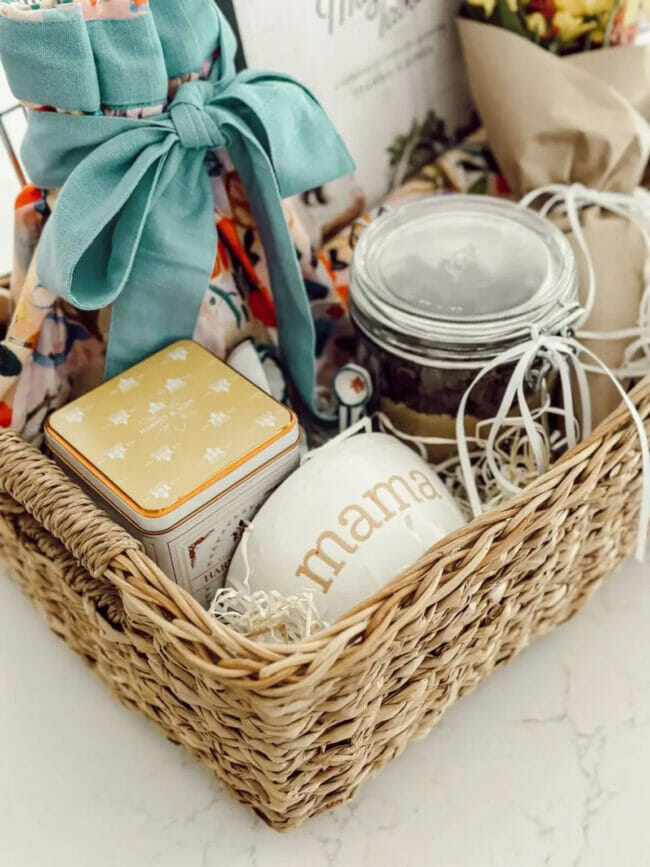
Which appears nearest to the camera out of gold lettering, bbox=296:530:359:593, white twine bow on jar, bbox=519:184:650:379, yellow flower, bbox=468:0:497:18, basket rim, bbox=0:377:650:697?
basket rim, bbox=0:377:650:697

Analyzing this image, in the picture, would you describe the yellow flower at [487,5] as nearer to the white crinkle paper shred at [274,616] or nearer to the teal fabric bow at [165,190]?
the teal fabric bow at [165,190]

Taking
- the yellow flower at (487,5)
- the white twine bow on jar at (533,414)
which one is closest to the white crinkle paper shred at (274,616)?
the white twine bow on jar at (533,414)

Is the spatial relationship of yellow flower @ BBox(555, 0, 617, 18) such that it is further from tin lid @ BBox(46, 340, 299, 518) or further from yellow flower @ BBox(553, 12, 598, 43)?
tin lid @ BBox(46, 340, 299, 518)

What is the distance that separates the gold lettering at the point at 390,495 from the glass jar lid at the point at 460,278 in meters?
0.11

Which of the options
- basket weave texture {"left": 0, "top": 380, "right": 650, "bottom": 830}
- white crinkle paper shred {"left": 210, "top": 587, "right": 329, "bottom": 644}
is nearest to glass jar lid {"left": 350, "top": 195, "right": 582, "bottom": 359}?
basket weave texture {"left": 0, "top": 380, "right": 650, "bottom": 830}

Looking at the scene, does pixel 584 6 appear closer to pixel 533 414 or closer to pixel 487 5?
pixel 487 5

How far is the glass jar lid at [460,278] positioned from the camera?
599mm

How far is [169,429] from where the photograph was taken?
55cm

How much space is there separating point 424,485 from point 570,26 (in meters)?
0.48

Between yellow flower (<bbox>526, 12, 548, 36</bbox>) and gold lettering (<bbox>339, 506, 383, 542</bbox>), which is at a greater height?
yellow flower (<bbox>526, 12, 548, 36</bbox>)

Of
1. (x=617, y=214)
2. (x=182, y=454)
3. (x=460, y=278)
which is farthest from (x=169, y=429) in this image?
(x=617, y=214)

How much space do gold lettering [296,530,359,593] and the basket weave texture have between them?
64 mm

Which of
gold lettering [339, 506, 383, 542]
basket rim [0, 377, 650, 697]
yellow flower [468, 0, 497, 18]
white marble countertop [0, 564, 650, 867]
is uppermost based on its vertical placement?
yellow flower [468, 0, 497, 18]

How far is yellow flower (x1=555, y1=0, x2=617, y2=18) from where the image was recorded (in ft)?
2.53
